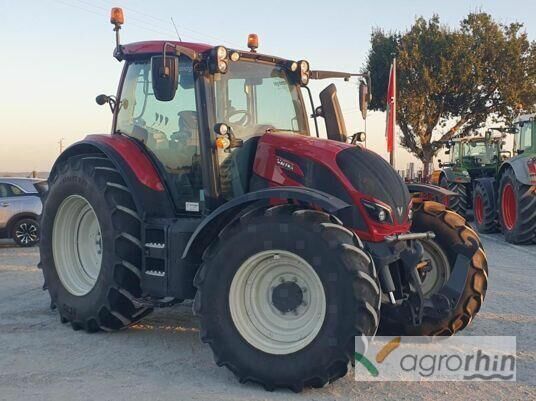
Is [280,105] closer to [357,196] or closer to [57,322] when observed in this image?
[357,196]

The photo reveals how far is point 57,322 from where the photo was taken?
5812mm

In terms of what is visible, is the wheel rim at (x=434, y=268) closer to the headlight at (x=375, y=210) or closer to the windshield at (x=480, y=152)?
the headlight at (x=375, y=210)

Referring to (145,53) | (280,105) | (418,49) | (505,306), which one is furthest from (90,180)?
(418,49)

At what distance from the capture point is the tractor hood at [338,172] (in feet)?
14.4

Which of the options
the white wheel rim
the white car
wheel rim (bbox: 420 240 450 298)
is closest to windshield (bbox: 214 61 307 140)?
wheel rim (bbox: 420 240 450 298)

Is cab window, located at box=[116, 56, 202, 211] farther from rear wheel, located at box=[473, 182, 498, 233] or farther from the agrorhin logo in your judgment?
rear wheel, located at box=[473, 182, 498, 233]

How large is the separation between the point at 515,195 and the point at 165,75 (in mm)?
9076

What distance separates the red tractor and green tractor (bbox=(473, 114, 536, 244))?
21.5 ft

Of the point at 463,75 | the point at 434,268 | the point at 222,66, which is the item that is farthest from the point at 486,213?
the point at 463,75

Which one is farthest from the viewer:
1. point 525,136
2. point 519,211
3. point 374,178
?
point 525,136

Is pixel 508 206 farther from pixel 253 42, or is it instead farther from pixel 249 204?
pixel 249 204

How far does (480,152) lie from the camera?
18000 mm

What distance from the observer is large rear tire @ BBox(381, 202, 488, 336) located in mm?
4973

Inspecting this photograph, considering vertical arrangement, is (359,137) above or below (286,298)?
above
